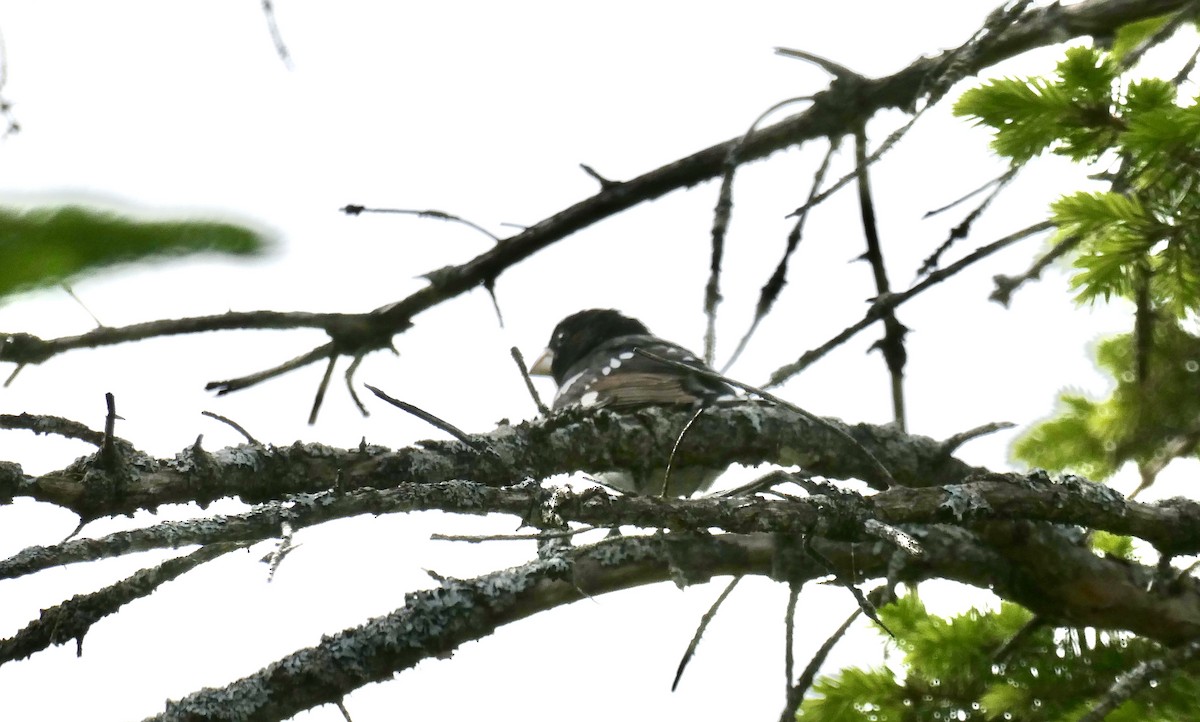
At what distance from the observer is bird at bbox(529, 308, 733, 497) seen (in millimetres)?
3762

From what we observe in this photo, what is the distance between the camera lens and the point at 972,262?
2.55 meters

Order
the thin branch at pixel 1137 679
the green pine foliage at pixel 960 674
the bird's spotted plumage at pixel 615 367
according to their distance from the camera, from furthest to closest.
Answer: the bird's spotted plumage at pixel 615 367 → the green pine foliage at pixel 960 674 → the thin branch at pixel 1137 679

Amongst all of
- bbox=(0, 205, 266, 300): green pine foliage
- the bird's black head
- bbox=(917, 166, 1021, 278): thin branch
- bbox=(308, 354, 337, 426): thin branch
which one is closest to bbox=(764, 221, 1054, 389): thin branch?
bbox=(917, 166, 1021, 278): thin branch

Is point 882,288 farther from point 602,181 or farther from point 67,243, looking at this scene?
point 67,243

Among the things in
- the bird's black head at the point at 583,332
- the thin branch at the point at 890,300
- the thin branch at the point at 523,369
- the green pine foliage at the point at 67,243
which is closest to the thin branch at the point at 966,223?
the thin branch at the point at 890,300

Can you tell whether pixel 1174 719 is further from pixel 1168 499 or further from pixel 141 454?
pixel 141 454

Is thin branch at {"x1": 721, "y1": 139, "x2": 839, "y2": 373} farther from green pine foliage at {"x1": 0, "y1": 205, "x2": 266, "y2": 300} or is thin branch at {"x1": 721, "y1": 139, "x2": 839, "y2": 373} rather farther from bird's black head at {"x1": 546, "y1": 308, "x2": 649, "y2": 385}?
bird's black head at {"x1": 546, "y1": 308, "x2": 649, "y2": 385}

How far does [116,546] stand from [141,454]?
490 mm

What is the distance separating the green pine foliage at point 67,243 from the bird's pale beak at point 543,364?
20.0ft

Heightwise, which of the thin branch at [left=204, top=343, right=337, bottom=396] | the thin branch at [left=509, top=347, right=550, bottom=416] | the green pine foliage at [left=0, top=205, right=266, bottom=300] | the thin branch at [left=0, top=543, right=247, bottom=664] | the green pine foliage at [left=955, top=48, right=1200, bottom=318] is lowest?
the green pine foliage at [left=0, top=205, right=266, bottom=300]

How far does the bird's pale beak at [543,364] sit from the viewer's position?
260 inches

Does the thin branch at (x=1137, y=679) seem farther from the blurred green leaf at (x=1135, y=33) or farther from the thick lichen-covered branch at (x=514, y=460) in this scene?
the blurred green leaf at (x=1135, y=33)

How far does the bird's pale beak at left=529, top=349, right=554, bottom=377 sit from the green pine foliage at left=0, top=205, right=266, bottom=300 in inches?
240

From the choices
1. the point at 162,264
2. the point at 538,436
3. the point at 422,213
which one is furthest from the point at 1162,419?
the point at 162,264
